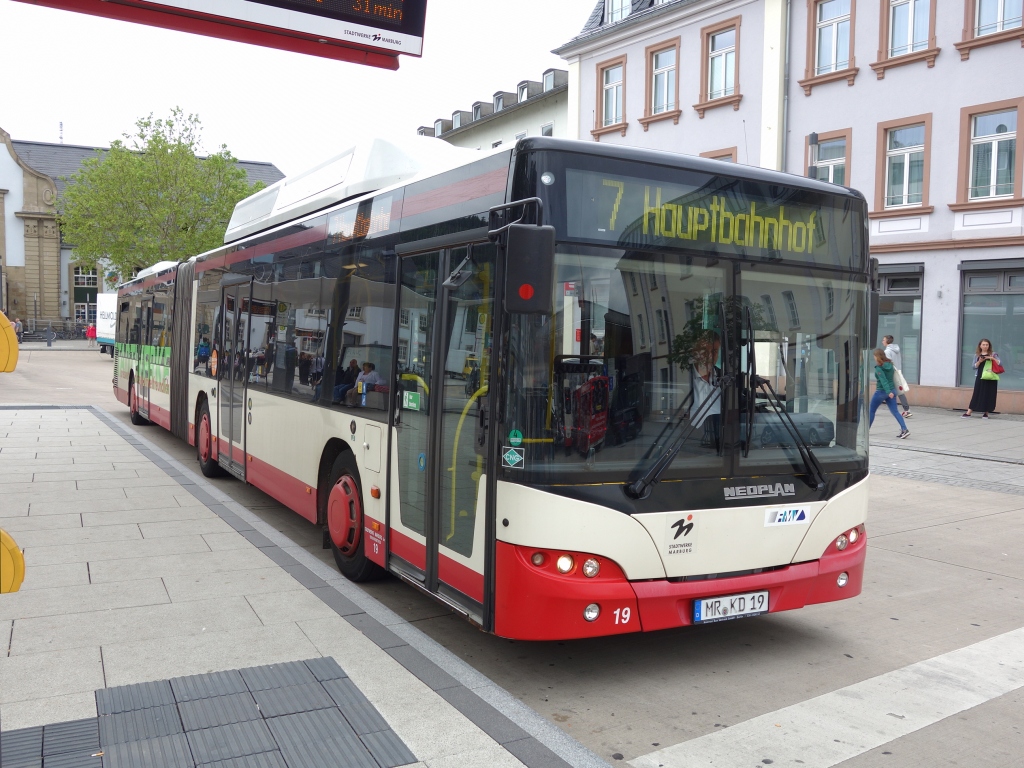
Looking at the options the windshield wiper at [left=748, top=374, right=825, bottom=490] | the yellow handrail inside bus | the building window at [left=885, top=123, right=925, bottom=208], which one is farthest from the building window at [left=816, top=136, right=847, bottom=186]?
the yellow handrail inside bus

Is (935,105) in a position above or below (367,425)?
above

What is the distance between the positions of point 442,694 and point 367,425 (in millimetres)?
2262

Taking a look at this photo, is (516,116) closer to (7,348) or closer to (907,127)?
(907,127)

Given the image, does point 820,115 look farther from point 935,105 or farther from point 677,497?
point 677,497

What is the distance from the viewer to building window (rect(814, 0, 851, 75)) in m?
23.7

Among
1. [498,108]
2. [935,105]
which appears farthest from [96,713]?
[498,108]

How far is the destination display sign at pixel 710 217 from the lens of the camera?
4797mm

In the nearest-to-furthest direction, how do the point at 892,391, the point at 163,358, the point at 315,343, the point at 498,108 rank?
the point at 315,343 → the point at 163,358 → the point at 892,391 → the point at 498,108

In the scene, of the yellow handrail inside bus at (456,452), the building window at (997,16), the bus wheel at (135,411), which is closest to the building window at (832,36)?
the building window at (997,16)

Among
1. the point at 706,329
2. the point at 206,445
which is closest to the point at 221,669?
the point at 706,329

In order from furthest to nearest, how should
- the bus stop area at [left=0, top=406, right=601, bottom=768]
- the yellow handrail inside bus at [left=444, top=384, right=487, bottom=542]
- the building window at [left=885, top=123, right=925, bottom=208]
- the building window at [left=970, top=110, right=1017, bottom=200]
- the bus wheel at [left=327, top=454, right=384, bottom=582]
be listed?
1. the building window at [left=885, top=123, right=925, bottom=208]
2. the building window at [left=970, top=110, right=1017, bottom=200]
3. the bus wheel at [left=327, top=454, right=384, bottom=582]
4. the yellow handrail inside bus at [left=444, top=384, right=487, bottom=542]
5. the bus stop area at [left=0, top=406, right=601, bottom=768]

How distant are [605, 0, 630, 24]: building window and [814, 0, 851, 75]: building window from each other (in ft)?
25.1

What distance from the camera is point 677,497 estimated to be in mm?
4922

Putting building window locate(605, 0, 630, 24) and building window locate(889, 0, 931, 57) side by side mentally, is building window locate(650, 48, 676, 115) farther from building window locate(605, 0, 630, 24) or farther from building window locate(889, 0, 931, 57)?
building window locate(889, 0, 931, 57)
